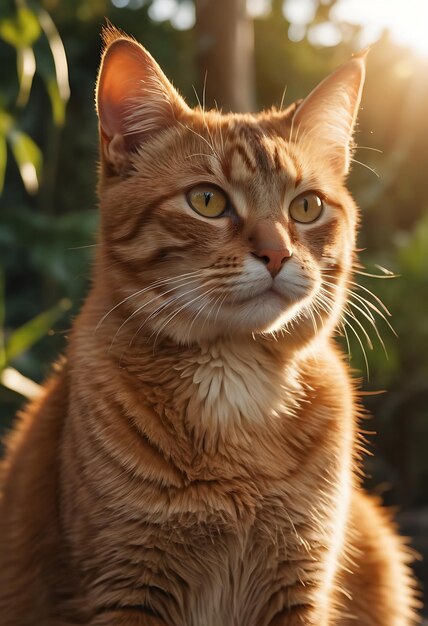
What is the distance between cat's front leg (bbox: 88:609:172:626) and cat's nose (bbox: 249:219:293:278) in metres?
0.74

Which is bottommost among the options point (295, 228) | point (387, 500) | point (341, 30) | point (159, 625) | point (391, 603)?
point (159, 625)

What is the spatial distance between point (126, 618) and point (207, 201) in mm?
887

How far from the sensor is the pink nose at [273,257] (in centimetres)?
157

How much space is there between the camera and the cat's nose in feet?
5.14

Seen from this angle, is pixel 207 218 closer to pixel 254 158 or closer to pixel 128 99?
pixel 254 158

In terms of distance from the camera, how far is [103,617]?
155cm

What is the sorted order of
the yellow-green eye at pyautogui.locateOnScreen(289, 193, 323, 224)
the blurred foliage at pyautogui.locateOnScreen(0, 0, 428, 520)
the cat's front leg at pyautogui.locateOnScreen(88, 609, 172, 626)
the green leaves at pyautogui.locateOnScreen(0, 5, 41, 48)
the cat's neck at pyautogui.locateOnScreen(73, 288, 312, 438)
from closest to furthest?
1. the cat's front leg at pyautogui.locateOnScreen(88, 609, 172, 626)
2. the cat's neck at pyautogui.locateOnScreen(73, 288, 312, 438)
3. the yellow-green eye at pyautogui.locateOnScreen(289, 193, 323, 224)
4. the green leaves at pyautogui.locateOnScreen(0, 5, 41, 48)
5. the blurred foliage at pyautogui.locateOnScreen(0, 0, 428, 520)

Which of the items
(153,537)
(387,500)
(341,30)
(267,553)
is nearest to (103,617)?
(153,537)

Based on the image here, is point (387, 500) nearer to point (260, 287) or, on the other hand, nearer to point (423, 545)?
point (423, 545)

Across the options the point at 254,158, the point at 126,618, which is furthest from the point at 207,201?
the point at 126,618

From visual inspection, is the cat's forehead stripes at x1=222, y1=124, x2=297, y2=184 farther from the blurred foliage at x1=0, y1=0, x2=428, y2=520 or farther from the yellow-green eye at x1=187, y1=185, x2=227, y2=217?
the blurred foliage at x1=0, y1=0, x2=428, y2=520

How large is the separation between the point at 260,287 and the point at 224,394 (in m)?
0.27

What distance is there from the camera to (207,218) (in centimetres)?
166

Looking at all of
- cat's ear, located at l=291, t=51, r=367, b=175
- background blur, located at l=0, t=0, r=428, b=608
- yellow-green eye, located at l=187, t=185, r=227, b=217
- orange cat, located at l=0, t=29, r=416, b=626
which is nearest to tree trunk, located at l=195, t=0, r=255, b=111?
background blur, located at l=0, t=0, r=428, b=608
